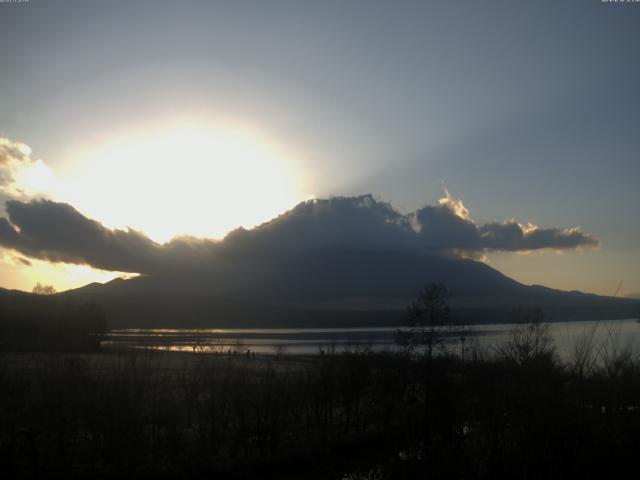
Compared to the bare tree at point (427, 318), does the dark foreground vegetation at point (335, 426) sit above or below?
below

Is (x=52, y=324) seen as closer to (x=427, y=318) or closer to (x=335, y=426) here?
(x=427, y=318)

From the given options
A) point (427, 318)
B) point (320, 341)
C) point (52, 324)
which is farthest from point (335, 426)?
point (320, 341)

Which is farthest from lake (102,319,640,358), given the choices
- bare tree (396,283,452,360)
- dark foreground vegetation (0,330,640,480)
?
dark foreground vegetation (0,330,640,480)

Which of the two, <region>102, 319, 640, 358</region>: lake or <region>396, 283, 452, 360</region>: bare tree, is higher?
<region>396, 283, 452, 360</region>: bare tree

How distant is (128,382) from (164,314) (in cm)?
17765

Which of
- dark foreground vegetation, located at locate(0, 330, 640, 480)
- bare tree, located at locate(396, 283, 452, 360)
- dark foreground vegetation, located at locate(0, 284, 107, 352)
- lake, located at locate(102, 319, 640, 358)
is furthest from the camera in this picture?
dark foreground vegetation, located at locate(0, 284, 107, 352)

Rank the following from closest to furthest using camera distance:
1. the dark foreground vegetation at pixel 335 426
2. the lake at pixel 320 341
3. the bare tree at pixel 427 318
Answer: the dark foreground vegetation at pixel 335 426
the bare tree at pixel 427 318
the lake at pixel 320 341

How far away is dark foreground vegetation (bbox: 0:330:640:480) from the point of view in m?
14.1

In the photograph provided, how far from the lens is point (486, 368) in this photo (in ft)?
68.2

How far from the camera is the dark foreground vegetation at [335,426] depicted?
1409cm

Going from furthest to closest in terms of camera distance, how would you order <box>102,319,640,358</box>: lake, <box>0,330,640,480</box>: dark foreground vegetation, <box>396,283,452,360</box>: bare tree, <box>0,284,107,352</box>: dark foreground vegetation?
<box>0,284,107,352</box>: dark foreground vegetation → <box>102,319,640,358</box>: lake → <box>396,283,452,360</box>: bare tree → <box>0,330,640,480</box>: dark foreground vegetation

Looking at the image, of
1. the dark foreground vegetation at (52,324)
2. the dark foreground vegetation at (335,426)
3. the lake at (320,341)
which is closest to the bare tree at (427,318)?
the lake at (320,341)

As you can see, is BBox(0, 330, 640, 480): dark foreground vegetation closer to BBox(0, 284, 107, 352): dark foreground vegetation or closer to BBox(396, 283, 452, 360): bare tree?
BBox(396, 283, 452, 360): bare tree

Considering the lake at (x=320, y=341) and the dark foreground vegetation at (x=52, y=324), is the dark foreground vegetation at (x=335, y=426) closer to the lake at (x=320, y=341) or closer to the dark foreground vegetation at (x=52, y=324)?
the lake at (x=320, y=341)
